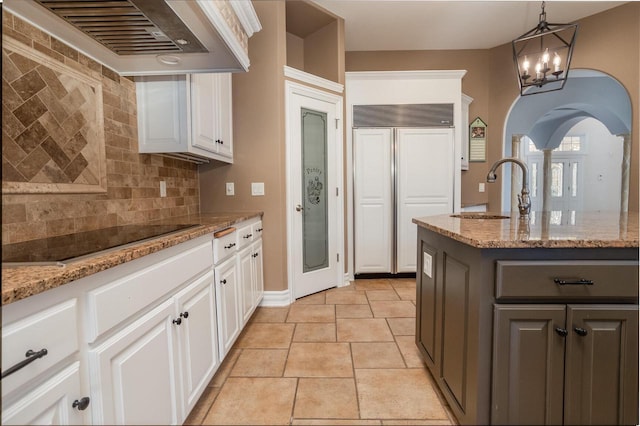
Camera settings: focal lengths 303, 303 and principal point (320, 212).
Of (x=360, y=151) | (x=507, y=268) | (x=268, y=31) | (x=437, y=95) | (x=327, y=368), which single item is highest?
(x=268, y=31)

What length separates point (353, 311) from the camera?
2707mm

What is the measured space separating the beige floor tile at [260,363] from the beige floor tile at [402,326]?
0.86m

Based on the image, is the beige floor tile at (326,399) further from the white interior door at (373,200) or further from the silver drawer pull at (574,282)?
the white interior door at (373,200)

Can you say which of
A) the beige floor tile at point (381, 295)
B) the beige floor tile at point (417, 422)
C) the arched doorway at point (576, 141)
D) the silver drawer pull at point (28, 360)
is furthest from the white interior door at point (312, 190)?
the arched doorway at point (576, 141)

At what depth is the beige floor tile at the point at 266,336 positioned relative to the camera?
212cm

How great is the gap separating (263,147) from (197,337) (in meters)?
1.79

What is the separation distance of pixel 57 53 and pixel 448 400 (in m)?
2.42

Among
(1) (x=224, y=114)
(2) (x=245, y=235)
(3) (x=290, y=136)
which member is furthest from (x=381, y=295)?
(1) (x=224, y=114)

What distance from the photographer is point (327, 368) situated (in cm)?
184

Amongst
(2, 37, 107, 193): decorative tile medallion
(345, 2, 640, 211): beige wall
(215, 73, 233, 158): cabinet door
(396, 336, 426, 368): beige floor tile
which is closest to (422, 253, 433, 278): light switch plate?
(396, 336, 426, 368): beige floor tile

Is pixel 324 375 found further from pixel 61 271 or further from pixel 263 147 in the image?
pixel 263 147

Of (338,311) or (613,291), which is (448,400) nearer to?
(613,291)

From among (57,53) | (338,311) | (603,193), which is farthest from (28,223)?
(603,193)

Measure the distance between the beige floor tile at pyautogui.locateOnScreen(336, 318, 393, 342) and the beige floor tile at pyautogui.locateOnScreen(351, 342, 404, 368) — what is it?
74 mm
